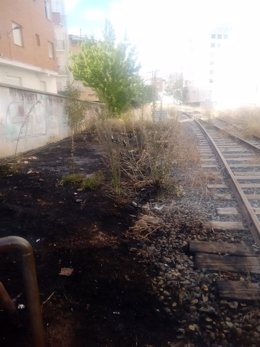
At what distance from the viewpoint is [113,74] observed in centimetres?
1878

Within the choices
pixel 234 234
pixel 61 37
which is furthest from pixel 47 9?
pixel 234 234

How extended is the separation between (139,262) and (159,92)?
5.69 meters

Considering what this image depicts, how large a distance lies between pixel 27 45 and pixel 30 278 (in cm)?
2203

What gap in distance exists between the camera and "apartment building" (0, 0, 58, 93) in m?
18.1

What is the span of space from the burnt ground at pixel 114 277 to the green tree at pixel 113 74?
45.6 feet

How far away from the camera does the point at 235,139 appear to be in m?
13.1

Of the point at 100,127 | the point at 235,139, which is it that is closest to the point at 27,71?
the point at 235,139

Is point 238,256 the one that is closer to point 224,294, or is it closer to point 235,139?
point 224,294

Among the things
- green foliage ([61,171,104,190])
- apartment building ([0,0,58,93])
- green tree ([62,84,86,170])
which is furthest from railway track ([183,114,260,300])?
apartment building ([0,0,58,93])

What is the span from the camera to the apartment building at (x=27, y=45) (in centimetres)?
1811

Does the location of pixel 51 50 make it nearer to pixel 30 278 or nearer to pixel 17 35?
pixel 17 35

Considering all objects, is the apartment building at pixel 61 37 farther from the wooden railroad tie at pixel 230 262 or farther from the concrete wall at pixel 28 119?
the wooden railroad tie at pixel 230 262

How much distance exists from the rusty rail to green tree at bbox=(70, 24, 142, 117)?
1705 centimetres

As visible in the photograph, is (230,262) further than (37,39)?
No
